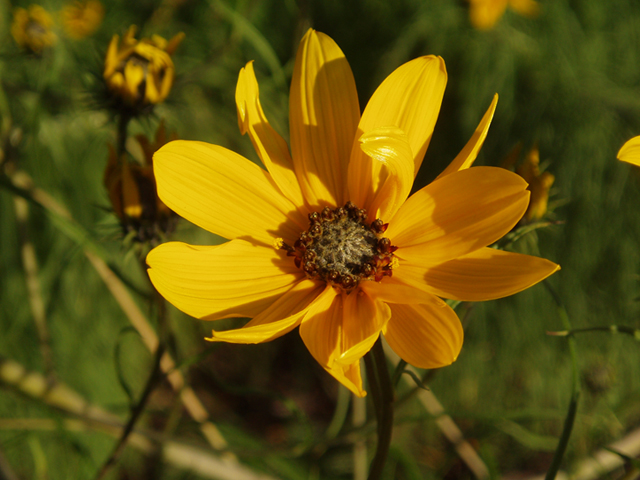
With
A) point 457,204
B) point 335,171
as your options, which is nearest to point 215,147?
point 335,171

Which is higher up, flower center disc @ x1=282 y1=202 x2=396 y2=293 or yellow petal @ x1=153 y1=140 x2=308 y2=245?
yellow petal @ x1=153 y1=140 x2=308 y2=245

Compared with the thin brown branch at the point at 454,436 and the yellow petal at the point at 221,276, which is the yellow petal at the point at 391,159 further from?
the thin brown branch at the point at 454,436

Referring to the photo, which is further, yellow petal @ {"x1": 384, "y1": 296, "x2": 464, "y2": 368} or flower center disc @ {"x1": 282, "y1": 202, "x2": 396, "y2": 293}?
flower center disc @ {"x1": 282, "y1": 202, "x2": 396, "y2": 293}

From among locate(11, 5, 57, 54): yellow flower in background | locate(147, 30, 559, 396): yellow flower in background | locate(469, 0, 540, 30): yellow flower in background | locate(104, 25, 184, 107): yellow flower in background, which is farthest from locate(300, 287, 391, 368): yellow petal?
locate(469, 0, 540, 30): yellow flower in background

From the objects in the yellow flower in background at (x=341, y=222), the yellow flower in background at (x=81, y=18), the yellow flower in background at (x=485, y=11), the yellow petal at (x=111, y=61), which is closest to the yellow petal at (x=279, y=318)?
the yellow flower in background at (x=341, y=222)

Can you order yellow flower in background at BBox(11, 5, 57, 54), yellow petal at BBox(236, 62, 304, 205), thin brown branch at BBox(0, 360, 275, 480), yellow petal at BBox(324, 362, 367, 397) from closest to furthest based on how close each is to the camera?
yellow petal at BBox(324, 362, 367, 397) < yellow petal at BBox(236, 62, 304, 205) < thin brown branch at BBox(0, 360, 275, 480) < yellow flower in background at BBox(11, 5, 57, 54)

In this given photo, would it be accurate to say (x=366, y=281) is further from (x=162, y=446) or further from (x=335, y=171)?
(x=162, y=446)

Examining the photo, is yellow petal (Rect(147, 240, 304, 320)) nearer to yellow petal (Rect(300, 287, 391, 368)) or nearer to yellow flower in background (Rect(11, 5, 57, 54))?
yellow petal (Rect(300, 287, 391, 368))

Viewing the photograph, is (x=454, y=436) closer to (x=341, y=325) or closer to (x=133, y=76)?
(x=341, y=325)

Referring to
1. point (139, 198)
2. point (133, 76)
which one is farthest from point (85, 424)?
point (133, 76)
